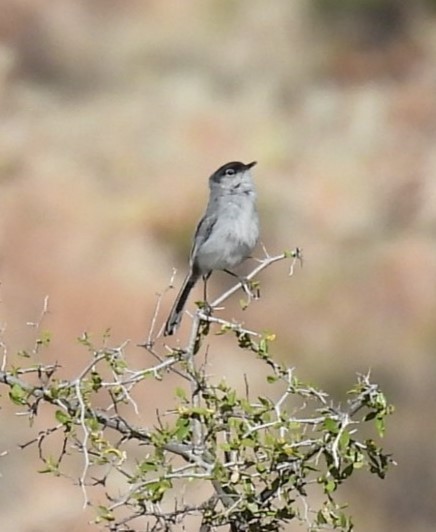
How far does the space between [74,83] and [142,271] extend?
0.78 meters

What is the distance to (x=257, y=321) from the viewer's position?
406 centimetres

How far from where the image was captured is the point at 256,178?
428 centimetres

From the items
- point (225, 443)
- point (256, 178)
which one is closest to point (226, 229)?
point (225, 443)

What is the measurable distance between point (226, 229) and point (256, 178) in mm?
1497

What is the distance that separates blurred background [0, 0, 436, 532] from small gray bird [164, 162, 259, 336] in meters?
1.06

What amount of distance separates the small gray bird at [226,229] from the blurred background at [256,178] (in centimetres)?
106

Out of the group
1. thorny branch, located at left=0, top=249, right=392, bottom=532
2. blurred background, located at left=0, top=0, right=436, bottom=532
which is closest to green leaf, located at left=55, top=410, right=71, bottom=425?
thorny branch, located at left=0, top=249, right=392, bottom=532

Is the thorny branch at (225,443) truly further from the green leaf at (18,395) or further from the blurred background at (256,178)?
the blurred background at (256,178)

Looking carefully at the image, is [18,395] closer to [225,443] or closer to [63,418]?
[63,418]

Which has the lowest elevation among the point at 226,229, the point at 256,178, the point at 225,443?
the point at 225,443

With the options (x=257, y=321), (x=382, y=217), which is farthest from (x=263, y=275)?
(x=382, y=217)

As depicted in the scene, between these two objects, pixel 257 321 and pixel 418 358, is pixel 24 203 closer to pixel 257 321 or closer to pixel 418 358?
pixel 257 321

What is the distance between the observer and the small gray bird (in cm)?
279

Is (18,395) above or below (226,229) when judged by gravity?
below
